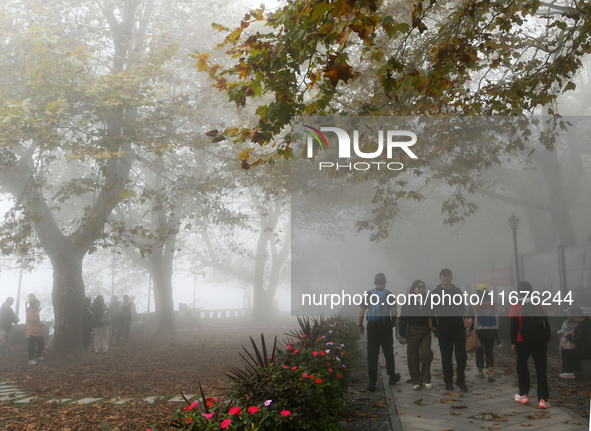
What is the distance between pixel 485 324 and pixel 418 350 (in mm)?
1708

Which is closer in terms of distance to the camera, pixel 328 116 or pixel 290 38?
pixel 290 38

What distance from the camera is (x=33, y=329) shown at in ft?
48.7

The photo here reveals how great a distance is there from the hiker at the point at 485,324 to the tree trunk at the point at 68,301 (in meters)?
11.9

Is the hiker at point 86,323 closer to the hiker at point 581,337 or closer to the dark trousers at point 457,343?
the dark trousers at point 457,343

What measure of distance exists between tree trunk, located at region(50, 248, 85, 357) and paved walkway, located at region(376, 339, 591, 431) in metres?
11.0

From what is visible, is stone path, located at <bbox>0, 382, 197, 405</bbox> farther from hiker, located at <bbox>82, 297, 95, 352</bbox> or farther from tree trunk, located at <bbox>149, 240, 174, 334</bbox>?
tree trunk, located at <bbox>149, 240, 174, 334</bbox>

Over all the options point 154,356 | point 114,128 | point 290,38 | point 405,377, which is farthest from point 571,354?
point 114,128

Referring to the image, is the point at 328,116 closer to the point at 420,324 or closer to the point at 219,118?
the point at 420,324

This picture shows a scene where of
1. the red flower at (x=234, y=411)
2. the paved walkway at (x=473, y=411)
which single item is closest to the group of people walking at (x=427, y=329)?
the paved walkway at (x=473, y=411)

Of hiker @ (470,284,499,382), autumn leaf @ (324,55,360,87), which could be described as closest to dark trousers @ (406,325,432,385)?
hiker @ (470,284,499,382)

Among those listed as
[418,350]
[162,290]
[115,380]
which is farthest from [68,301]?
[418,350]

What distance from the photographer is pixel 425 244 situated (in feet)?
46.6

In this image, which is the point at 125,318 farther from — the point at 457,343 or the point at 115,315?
the point at 457,343

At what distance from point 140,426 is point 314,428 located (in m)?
3.94
